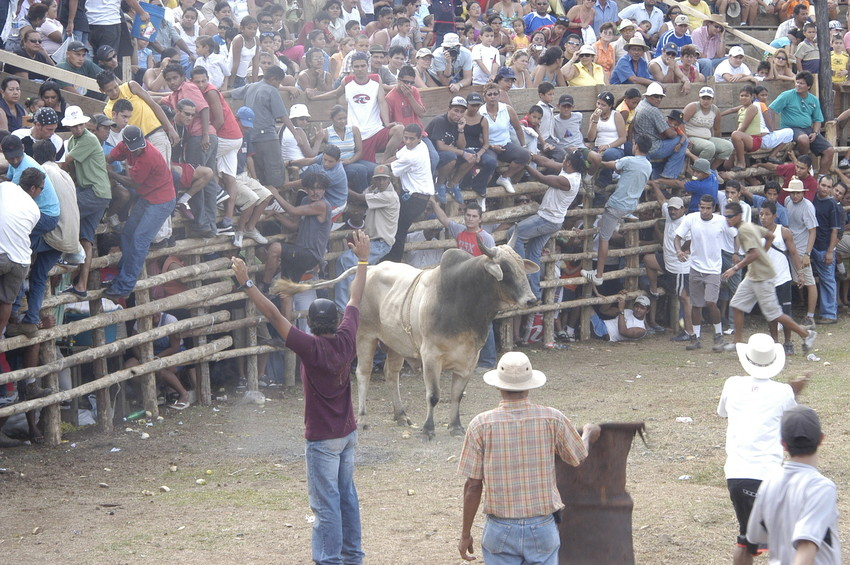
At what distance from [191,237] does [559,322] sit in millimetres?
6042

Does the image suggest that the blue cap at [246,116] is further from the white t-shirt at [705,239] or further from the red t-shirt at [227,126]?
the white t-shirt at [705,239]

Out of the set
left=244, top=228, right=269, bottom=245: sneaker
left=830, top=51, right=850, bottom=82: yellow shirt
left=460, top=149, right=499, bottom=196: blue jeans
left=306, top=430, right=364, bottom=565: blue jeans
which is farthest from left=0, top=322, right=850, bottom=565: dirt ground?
left=830, top=51, right=850, bottom=82: yellow shirt

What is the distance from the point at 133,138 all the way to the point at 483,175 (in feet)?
17.2

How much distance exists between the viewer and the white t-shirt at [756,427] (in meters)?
6.79

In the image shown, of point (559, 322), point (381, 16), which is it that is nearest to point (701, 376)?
point (559, 322)

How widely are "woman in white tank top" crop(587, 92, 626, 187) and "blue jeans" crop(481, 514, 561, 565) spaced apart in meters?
10.8

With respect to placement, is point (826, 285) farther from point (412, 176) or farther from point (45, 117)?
point (45, 117)

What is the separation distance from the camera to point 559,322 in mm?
16562

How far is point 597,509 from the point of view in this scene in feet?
22.3

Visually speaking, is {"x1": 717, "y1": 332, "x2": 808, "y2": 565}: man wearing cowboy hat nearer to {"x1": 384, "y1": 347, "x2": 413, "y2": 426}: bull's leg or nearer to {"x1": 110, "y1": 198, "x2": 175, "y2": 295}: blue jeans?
{"x1": 384, "y1": 347, "x2": 413, "y2": 426}: bull's leg

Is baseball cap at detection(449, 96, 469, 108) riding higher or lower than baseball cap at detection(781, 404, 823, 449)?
higher

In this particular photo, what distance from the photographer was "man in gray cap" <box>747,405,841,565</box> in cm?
504

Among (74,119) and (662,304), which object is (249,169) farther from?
(662,304)

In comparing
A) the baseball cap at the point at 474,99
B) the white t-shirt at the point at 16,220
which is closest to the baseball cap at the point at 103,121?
the white t-shirt at the point at 16,220
